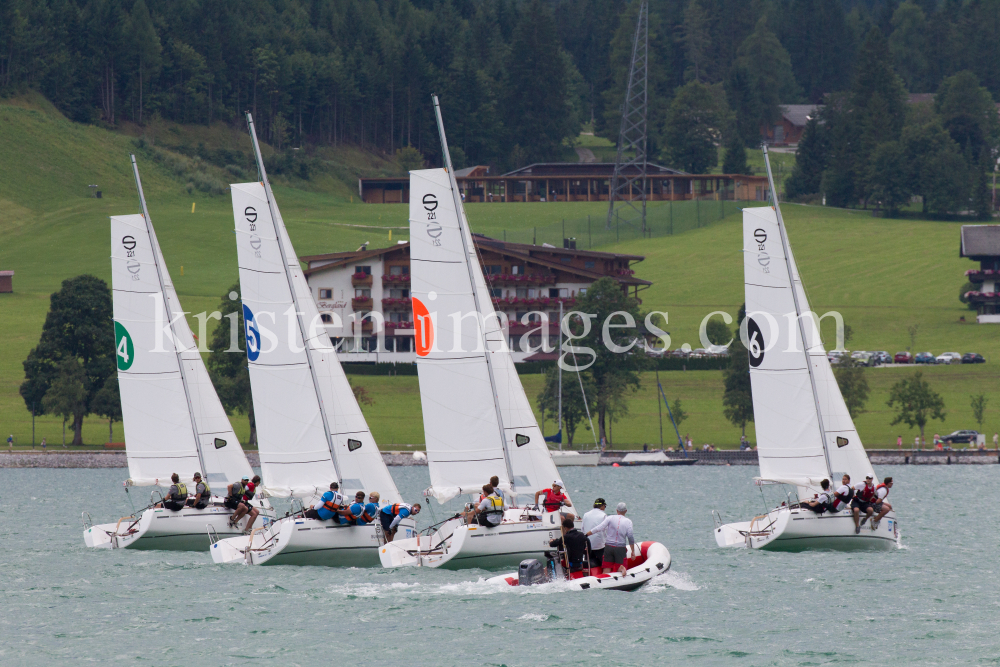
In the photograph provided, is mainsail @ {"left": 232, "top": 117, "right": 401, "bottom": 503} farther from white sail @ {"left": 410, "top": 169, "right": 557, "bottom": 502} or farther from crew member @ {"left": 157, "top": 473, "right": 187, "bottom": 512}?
white sail @ {"left": 410, "top": 169, "right": 557, "bottom": 502}

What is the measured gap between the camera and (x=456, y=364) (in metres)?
33.3

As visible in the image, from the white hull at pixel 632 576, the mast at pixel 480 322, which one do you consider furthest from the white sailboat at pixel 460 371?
the white hull at pixel 632 576

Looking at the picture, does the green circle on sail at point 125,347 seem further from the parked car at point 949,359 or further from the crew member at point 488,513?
the parked car at point 949,359

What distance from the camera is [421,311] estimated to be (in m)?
33.6

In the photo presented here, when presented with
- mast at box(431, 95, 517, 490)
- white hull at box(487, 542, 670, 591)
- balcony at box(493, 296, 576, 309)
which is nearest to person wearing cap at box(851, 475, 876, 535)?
white hull at box(487, 542, 670, 591)

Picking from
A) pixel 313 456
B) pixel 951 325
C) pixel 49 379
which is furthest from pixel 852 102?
pixel 313 456

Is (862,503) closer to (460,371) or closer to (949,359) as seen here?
(460,371)

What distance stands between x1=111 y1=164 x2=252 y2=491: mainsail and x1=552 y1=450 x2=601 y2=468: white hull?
35.3 metres

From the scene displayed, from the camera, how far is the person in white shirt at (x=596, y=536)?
27.6 meters

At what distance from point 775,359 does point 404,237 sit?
104715 millimetres

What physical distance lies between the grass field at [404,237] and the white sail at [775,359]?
139ft

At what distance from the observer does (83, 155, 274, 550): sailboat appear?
38562mm

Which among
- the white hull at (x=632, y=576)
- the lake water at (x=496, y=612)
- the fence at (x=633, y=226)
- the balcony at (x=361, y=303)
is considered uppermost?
the fence at (x=633, y=226)

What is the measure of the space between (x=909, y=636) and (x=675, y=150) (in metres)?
154
